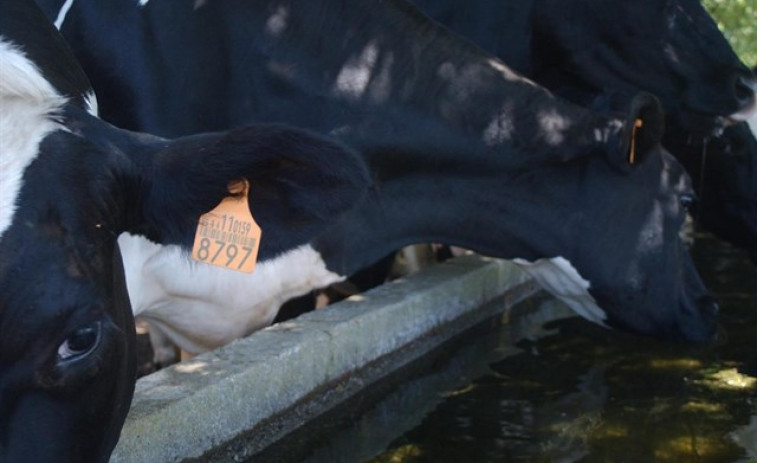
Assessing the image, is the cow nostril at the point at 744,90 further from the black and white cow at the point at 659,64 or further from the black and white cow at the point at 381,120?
the black and white cow at the point at 381,120

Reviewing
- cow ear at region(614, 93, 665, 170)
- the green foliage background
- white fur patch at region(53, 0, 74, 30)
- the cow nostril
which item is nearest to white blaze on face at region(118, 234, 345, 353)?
white fur patch at region(53, 0, 74, 30)

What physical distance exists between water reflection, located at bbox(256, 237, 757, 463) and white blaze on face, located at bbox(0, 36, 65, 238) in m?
1.74

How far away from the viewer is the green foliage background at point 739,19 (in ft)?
27.8

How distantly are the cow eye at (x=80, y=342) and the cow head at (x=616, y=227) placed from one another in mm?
2245

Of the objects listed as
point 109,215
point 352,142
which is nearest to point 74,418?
point 109,215

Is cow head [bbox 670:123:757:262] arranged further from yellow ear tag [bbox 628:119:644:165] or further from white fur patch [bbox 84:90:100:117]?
white fur patch [bbox 84:90:100:117]

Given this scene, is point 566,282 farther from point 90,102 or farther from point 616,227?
point 90,102

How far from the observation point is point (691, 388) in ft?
16.4

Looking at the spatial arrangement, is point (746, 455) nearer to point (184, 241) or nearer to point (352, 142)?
point (352, 142)

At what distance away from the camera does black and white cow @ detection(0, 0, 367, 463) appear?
2.69m

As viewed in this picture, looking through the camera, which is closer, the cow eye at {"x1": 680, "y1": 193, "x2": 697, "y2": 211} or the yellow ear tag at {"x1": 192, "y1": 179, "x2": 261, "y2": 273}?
the yellow ear tag at {"x1": 192, "y1": 179, "x2": 261, "y2": 273}

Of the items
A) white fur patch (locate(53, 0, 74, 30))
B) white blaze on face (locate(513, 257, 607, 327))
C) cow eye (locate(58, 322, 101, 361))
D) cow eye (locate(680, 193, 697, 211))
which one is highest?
white fur patch (locate(53, 0, 74, 30))

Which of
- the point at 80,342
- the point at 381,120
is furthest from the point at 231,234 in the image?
the point at 381,120

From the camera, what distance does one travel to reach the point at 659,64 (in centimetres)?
545
